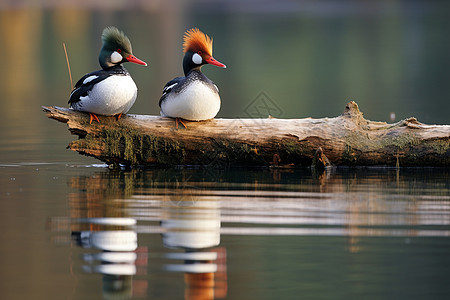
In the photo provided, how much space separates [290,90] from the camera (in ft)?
84.7

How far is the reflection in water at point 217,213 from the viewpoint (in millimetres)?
7023

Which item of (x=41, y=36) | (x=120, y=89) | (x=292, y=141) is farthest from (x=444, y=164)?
(x=41, y=36)

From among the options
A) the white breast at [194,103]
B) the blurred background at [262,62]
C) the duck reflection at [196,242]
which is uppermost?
the blurred background at [262,62]

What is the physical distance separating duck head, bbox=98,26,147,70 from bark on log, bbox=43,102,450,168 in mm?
703

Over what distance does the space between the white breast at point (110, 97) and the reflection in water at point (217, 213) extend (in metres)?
0.84

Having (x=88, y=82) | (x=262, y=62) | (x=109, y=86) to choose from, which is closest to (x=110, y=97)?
(x=109, y=86)

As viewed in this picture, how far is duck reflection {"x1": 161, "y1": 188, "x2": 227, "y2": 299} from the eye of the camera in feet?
21.3

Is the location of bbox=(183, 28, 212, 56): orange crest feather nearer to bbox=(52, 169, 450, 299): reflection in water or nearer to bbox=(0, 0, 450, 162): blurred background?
bbox=(52, 169, 450, 299): reflection in water

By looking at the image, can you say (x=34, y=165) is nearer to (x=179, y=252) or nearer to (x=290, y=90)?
(x=179, y=252)

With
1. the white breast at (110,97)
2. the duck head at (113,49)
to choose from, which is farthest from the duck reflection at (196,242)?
the duck head at (113,49)

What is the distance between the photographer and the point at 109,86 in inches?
441

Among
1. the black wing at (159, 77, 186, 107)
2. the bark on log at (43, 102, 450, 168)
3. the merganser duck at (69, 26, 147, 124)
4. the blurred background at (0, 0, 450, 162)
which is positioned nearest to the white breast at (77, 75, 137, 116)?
the merganser duck at (69, 26, 147, 124)

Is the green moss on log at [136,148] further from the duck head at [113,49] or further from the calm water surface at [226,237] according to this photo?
the duck head at [113,49]

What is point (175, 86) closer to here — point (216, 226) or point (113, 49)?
point (113, 49)
